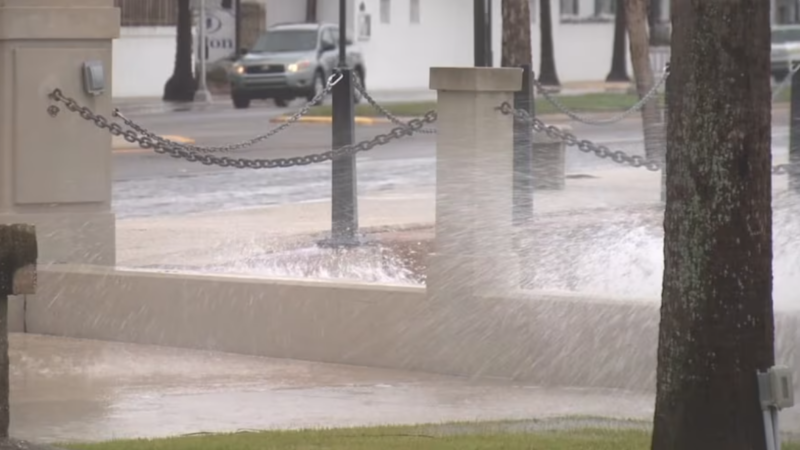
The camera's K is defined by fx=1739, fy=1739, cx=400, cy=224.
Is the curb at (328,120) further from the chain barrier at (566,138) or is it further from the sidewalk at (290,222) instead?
the chain barrier at (566,138)

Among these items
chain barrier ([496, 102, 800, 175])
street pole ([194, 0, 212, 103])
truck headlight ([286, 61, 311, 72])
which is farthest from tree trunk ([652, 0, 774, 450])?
street pole ([194, 0, 212, 103])

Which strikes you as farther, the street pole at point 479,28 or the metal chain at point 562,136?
the street pole at point 479,28

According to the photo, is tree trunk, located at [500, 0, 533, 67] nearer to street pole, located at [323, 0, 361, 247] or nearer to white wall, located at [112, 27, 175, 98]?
street pole, located at [323, 0, 361, 247]

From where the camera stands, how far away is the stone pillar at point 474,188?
891cm

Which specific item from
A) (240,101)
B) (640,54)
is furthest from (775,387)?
(240,101)

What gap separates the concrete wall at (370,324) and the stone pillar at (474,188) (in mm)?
154

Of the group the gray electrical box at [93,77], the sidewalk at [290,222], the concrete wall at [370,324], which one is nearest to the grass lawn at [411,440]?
the concrete wall at [370,324]

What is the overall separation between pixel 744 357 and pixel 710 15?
1.10m

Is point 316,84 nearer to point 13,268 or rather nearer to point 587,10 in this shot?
point 587,10

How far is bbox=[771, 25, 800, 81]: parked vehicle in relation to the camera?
120 ft

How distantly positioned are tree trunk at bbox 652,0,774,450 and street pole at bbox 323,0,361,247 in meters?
6.63

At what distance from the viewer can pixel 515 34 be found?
1766 cm

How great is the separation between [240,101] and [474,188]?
30.7 m

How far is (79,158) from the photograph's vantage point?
34.3ft
